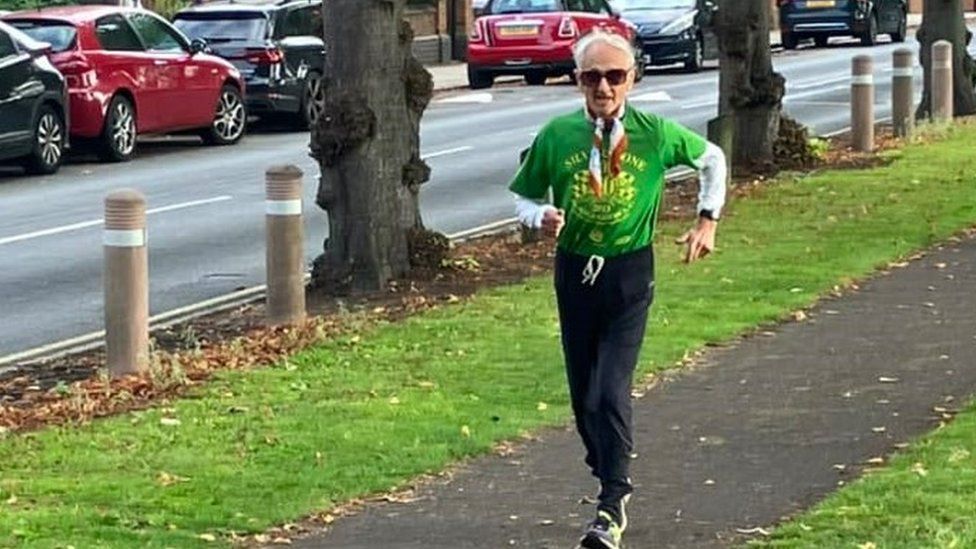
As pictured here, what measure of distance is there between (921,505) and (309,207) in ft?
40.9

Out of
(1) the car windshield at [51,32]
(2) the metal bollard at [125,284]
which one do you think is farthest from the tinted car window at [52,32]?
(2) the metal bollard at [125,284]

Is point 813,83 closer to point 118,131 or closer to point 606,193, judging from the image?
point 118,131

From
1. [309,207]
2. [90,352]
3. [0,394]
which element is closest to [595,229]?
[0,394]

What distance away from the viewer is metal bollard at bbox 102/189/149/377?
35.3 ft

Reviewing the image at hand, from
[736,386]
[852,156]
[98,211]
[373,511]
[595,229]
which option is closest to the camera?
[595,229]

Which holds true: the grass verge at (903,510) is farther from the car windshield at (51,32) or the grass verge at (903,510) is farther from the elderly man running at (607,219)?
the car windshield at (51,32)

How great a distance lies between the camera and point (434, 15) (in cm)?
5006

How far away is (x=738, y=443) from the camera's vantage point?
9.09 metres

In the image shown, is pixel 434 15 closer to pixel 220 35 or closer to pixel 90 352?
pixel 220 35

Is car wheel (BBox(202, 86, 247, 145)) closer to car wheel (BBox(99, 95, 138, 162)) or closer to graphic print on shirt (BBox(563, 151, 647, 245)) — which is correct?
car wheel (BBox(99, 95, 138, 162))

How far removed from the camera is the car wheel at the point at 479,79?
40.3 meters

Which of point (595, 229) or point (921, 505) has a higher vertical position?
point (595, 229)

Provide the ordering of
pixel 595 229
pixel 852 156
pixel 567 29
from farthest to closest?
1. pixel 567 29
2. pixel 852 156
3. pixel 595 229

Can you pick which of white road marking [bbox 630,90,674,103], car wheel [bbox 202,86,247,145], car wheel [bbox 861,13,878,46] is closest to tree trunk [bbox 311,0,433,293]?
car wheel [bbox 202,86,247,145]
